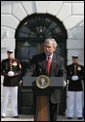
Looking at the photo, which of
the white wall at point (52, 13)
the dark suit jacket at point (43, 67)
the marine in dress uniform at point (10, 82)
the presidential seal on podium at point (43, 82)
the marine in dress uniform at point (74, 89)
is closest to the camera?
the presidential seal on podium at point (43, 82)

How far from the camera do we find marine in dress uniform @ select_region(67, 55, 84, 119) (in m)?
8.62

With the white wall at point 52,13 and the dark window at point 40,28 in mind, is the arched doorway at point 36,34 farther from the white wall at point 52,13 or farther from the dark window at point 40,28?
the white wall at point 52,13

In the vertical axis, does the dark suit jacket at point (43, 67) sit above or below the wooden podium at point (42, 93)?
above

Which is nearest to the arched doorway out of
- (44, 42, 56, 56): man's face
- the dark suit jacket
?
the dark suit jacket

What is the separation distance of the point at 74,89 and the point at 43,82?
4189 millimetres

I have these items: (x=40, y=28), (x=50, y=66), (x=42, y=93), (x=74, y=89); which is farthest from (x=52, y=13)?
(x=42, y=93)

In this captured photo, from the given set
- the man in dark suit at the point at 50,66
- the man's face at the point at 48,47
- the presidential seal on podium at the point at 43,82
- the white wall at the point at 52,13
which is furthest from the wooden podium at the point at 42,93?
the white wall at the point at 52,13

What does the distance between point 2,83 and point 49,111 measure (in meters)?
4.35

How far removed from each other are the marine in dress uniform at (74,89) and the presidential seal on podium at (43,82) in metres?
4.08

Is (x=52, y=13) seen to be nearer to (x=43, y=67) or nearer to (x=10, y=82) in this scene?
(x=10, y=82)

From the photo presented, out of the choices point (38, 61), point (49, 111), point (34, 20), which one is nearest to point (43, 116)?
point (49, 111)

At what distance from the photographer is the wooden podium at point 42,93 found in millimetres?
4566

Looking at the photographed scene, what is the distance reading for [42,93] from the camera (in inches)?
184

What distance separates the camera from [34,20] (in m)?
9.36
